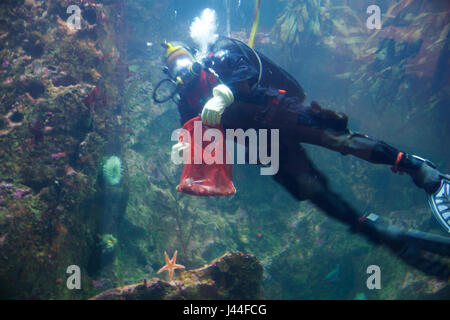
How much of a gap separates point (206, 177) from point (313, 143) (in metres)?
1.32

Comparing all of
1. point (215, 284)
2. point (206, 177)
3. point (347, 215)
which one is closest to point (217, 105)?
point (206, 177)

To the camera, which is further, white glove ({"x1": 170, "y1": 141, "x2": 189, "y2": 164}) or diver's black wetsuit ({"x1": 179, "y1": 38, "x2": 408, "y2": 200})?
white glove ({"x1": 170, "y1": 141, "x2": 189, "y2": 164})

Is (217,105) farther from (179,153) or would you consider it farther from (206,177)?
(206,177)

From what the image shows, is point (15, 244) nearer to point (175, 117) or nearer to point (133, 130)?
point (133, 130)

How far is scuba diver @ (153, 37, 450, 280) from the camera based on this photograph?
2.37m

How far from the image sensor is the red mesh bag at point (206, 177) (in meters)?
2.47

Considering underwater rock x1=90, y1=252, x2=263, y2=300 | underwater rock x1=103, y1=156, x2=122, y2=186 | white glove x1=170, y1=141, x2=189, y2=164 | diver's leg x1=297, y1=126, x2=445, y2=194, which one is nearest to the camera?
diver's leg x1=297, y1=126, x2=445, y2=194

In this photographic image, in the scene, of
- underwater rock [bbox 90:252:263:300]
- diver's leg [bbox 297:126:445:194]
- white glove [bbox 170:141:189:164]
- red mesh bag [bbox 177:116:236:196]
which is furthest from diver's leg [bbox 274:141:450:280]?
underwater rock [bbox 90:252:263:300]

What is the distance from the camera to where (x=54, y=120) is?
432 cm

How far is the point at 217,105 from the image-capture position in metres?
2.39

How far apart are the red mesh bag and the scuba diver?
24 centimetres

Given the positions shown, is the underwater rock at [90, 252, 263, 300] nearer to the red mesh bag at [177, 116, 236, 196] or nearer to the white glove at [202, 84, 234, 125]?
the red mesh bag at [177, 116, 236, 196]

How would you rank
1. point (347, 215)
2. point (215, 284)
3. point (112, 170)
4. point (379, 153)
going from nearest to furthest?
point (379, 153) → point (347, 215) → point (215, 284) → point (112, 170)
